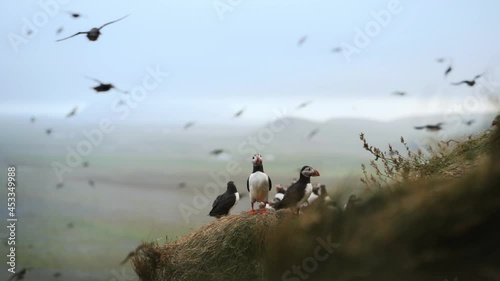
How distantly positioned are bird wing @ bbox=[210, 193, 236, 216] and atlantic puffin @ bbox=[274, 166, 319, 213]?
1179 mm

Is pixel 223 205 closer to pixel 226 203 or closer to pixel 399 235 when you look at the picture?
pixel 226 203

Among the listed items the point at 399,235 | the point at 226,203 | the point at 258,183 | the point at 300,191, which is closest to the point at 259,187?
the point at 258,183

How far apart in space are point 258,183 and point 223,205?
3.14 ft

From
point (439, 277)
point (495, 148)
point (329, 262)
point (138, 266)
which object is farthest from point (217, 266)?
point (495, 148)

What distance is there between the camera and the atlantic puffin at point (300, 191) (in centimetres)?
833

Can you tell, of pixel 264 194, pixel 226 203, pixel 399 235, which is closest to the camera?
pixel 399 235

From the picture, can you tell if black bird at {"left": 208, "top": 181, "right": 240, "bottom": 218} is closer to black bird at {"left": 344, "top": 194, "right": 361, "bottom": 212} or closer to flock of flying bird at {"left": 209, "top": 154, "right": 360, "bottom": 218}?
flock of flying bird at {"left": 209, "top": 154, "right": 360, "bottom": 218}

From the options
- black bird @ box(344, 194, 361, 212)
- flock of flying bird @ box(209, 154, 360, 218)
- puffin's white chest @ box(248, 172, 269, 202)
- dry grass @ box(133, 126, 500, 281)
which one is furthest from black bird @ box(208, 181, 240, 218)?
black bird @ box(344, 194, 361, 212)

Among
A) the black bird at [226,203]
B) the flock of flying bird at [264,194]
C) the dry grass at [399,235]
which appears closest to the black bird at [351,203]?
the dry grass at [399,235]

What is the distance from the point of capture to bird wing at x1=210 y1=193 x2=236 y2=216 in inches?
376

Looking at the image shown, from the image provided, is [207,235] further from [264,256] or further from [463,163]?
[463,163]

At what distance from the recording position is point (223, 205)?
31.4ft

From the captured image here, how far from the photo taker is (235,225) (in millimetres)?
8312

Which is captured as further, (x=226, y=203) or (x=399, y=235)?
(x=226, y=203)
